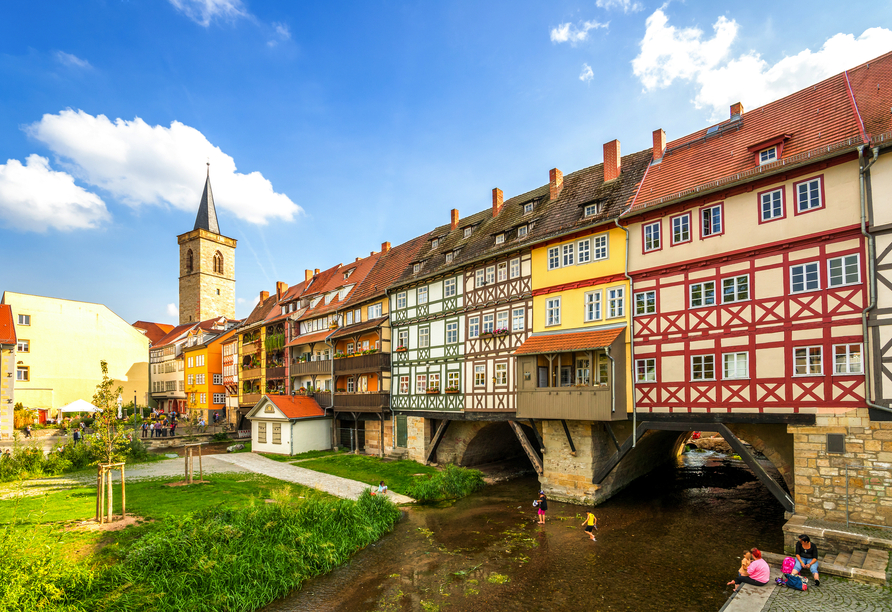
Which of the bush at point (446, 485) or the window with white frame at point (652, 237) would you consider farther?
the bush at point (446, 485)

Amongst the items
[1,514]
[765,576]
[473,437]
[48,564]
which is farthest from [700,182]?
[1,514]

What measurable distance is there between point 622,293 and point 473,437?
1104 centimetres

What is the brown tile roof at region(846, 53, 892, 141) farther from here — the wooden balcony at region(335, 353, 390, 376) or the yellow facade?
the yellow facade

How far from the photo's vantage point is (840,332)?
13.8 meters

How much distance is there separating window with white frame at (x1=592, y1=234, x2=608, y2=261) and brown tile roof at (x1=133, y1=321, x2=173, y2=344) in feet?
231

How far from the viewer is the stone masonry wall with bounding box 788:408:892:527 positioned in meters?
12.9

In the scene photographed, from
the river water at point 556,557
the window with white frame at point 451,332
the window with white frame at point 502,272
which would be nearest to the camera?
the river water at point 556,557

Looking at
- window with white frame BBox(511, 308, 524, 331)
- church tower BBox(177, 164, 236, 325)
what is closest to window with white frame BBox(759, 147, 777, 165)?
window with white frame BBox(511, 308, 524, 331)

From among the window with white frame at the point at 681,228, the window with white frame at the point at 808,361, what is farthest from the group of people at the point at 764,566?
the window with white frame at the point at 681,228

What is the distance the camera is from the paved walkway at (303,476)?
68.8ft

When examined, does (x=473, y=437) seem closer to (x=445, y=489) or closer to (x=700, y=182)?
(x=445, y=489)

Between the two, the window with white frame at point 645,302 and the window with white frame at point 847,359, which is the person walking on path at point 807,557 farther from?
the window with white frame at point 645,302

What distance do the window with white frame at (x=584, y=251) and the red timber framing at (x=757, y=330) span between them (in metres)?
2.27

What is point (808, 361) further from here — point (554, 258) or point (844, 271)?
point (554, 258)
